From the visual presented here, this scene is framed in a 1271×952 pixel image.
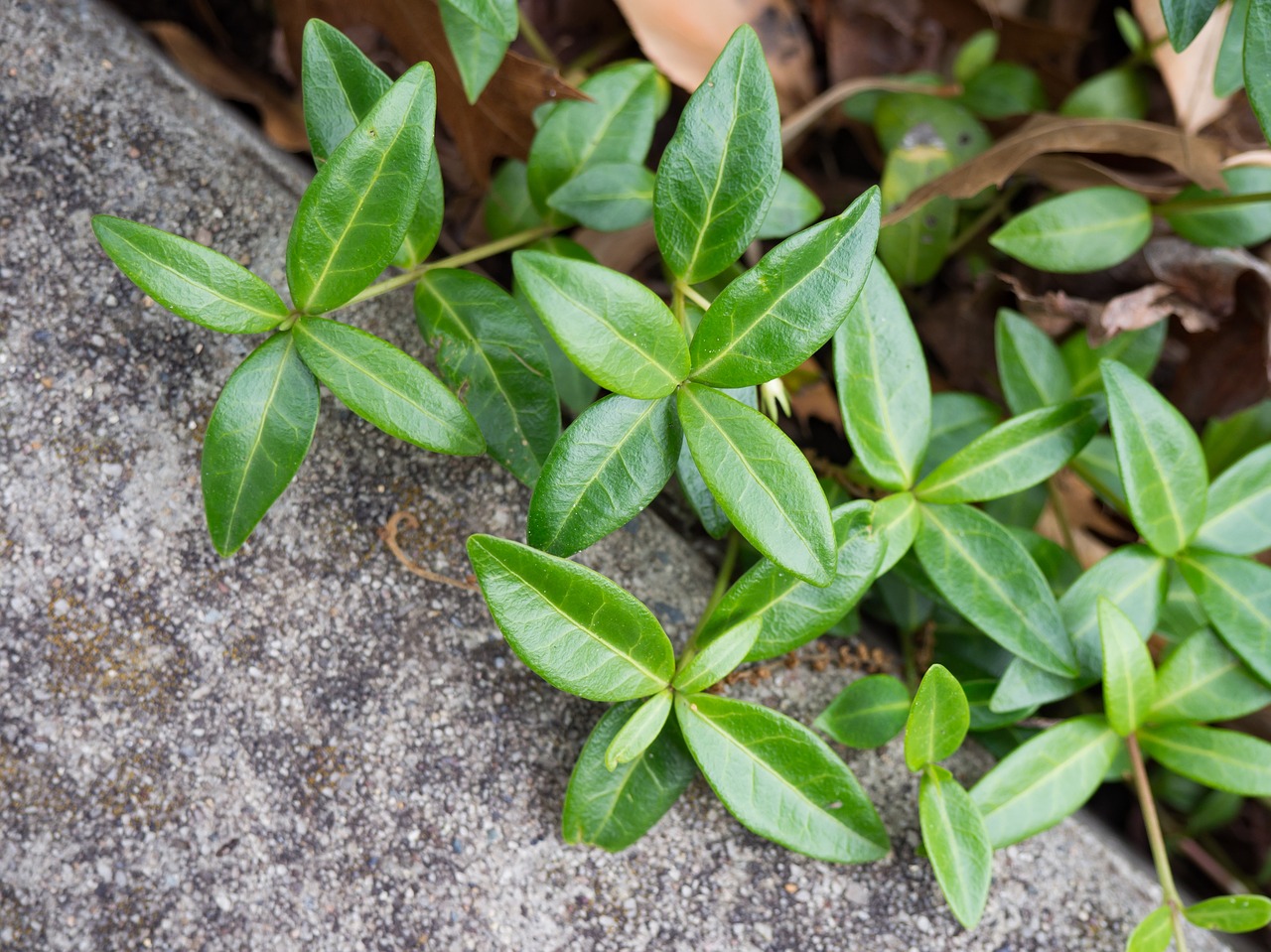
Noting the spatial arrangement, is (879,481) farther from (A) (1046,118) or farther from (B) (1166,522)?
(A) (1046,118)

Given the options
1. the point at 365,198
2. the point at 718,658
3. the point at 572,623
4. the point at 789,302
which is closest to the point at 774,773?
the point at 718,658

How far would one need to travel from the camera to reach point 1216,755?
4.01ft

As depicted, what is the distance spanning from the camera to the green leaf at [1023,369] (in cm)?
140

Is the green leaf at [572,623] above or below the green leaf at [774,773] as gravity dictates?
above

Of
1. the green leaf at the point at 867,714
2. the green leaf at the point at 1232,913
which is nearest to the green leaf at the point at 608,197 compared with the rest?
the green leaf at the point at 867,714

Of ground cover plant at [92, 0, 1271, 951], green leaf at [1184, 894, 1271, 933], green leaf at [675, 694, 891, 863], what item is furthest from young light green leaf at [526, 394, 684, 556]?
green leaf at [1184, 894, 1271, 933]

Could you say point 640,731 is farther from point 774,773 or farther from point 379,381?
point 379,381

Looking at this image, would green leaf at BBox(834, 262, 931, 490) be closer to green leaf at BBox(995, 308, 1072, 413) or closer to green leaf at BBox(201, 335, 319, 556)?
green leaf at BBox(995, 308, 1072, 413)

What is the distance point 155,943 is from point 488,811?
0.38 meters

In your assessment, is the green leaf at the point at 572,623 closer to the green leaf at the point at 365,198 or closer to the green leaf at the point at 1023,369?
the green leaf at the point at 365,198

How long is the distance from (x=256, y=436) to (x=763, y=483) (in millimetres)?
516

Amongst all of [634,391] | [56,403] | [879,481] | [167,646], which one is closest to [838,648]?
[879,481]

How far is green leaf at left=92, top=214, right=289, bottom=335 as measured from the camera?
3.15 feet

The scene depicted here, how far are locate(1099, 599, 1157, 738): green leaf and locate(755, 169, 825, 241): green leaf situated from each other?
0.60m
